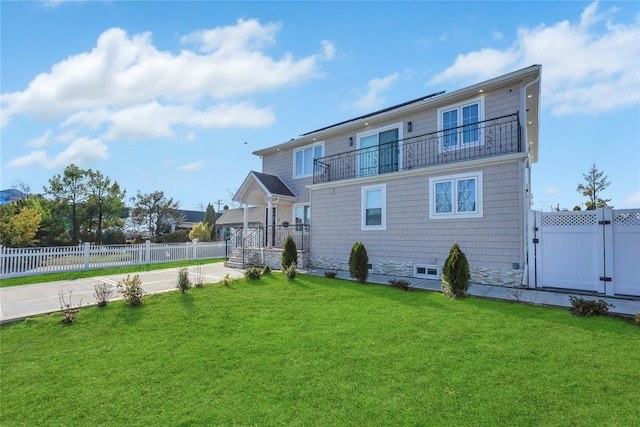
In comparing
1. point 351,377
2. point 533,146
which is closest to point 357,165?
point 533,146

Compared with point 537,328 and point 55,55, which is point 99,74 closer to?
point 55,55

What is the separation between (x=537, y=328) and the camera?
511 centimetres

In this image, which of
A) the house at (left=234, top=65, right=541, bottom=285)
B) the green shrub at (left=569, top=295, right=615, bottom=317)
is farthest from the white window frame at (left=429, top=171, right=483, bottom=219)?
the green shrub at (left=569, top=295, right=615, bottom=317)

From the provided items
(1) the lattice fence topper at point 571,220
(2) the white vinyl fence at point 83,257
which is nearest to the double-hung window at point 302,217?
(2) the white vinyl fence at point 83,257

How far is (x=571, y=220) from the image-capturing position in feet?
25.8

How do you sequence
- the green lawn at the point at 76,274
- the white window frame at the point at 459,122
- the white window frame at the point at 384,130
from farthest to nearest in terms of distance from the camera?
1. the white window frame at the point at 384,130
2. the green lawn at the point at 76,274
3. the white window frame at the point at 459,122

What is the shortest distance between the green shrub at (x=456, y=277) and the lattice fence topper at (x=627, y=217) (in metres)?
3.80

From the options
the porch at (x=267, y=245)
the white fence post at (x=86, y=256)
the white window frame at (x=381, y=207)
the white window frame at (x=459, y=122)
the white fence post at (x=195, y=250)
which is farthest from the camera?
the white fence post at (x=195, y=250)

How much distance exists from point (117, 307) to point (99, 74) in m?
7.46

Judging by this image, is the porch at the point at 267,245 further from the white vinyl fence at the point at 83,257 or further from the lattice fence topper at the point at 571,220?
the lattice fence topper at the point at 571,220

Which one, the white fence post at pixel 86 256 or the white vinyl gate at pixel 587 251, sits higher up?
the white vinyl gate at pixel 587 251

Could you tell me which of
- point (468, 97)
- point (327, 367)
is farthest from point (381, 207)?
point (327, 367)

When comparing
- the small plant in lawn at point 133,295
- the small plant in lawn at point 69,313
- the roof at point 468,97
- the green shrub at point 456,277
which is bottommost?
the small plant in lawn at point 69,313

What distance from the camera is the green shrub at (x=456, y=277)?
746cm
